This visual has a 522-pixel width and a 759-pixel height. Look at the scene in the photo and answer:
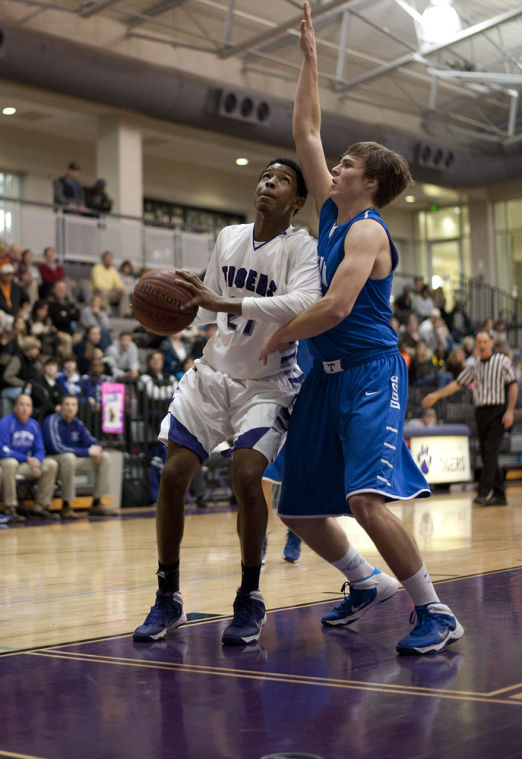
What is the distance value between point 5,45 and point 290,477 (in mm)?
Result: 13374

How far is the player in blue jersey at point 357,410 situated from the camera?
11.4ft

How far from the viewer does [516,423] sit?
16.8 meters

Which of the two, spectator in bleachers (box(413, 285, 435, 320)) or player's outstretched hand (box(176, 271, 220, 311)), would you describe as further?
spectator in bleachers (box(413, 285, 435, 320))

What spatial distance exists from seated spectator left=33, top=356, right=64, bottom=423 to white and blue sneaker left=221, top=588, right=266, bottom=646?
24.5 ft

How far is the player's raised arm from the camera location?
406cm

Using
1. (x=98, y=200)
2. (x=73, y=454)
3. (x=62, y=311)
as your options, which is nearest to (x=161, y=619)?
(x=73, y=454)

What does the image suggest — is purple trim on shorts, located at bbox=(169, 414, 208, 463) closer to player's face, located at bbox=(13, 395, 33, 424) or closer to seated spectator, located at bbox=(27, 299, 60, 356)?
player's face, located at bbox=(13, 395, 33, 424)

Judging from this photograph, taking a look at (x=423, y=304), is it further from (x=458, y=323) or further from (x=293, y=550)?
(x=293, y=550)

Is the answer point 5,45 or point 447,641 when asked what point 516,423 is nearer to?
point 5,45

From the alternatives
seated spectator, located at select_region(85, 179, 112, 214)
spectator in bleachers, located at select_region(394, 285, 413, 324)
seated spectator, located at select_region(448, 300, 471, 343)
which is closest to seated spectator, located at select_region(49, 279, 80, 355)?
seated spectator, located at select_region(85, 179, 112, 214)

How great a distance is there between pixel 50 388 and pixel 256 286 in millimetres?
7608

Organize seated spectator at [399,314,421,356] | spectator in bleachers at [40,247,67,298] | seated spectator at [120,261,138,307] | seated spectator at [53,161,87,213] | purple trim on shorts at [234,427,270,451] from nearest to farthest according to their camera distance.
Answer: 1. purple trim on shorts at [234,427,270,451]
2. spectator in bleachers at [40,247,67,298]
3. seated spectator at [120,261,138,307]
4. seated spectator at [53,161,87,213]
5. seated spectator at [399,314,421,356]

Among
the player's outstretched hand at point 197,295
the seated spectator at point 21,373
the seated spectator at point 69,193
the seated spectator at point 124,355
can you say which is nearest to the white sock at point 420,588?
the player's outstretched hand at point 197,295

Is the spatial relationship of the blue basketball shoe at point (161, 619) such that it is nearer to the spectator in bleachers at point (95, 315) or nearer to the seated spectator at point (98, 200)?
the spectator in bleachers at point (95, 315)
